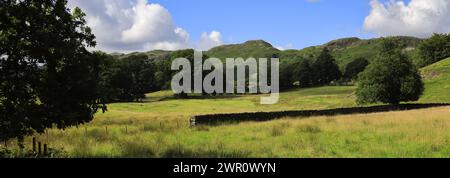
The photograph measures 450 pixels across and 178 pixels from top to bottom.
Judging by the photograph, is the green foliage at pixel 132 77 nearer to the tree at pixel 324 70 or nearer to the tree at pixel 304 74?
the tree at pixel 304 74

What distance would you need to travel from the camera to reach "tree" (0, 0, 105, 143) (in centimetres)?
1689

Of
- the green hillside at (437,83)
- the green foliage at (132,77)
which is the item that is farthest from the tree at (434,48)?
the green foliage at (132,77)

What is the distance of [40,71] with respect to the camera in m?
17.9

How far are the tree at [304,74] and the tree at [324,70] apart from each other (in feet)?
6.53

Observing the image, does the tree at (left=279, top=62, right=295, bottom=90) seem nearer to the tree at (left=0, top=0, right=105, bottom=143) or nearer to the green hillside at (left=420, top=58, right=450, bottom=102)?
the green hillside at (left=420, top=58, right=450, bottom=102)

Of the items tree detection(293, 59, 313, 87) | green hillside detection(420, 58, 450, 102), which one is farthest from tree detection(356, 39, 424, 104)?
tree detection(293, 59, 313, 87)

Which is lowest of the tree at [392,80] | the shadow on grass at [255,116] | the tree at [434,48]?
the shadow on grass at [255,116]

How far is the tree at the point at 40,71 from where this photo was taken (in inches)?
665

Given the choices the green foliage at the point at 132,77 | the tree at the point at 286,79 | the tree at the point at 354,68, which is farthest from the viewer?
the tree at the point at 354,68

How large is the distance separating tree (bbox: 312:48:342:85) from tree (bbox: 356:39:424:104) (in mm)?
87364
